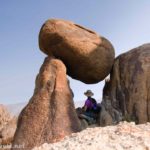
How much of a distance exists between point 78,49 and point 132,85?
7.10ft

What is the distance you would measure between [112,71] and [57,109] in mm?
3507

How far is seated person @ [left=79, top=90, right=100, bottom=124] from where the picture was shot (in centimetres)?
1196

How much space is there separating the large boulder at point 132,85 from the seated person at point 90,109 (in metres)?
0.63

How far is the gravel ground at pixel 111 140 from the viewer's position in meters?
4.04

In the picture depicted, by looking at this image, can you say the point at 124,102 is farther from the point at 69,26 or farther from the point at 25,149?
the point at 25,149

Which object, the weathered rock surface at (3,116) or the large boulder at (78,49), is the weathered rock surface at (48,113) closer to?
the large boulder at (78,49)

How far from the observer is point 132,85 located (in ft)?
39.0

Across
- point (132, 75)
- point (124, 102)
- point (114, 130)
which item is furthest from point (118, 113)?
point (114, 130)

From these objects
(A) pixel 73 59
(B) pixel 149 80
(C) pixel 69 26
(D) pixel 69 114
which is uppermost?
(C) pixel 69 26

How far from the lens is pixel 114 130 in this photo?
15.6 ft

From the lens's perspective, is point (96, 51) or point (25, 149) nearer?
point (25, 149)

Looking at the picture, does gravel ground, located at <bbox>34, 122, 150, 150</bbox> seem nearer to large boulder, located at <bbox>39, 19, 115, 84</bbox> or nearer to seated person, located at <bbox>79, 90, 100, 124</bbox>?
seated person, located at <bbox>79, 90, 100, 124</bbox>

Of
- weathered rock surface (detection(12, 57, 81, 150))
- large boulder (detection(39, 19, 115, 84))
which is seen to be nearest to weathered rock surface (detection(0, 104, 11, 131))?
large boulder (detection(39, 19, 115, 84))

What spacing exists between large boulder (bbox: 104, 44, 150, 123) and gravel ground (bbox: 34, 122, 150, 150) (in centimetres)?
670
